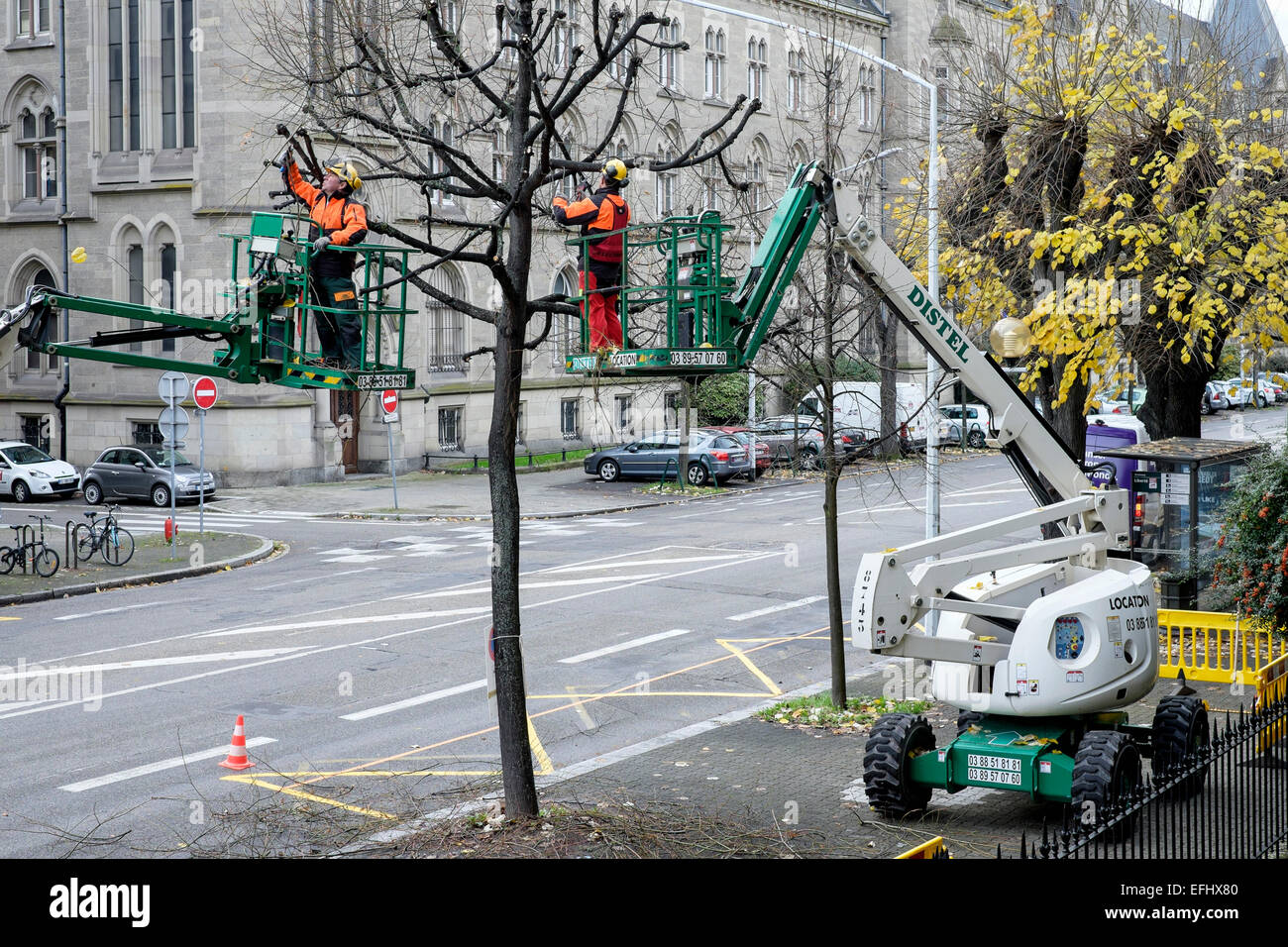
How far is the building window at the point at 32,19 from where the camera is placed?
44188 mm

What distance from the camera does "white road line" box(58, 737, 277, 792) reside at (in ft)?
39.2

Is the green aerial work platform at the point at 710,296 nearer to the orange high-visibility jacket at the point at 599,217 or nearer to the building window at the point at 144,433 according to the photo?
the orange high-visibility jacket at the point at 599,217

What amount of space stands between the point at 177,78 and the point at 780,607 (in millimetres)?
28468

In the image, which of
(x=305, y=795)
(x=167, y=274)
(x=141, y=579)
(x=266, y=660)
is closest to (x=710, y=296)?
(x=305, y=795)

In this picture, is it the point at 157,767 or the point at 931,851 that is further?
the point at 157,767

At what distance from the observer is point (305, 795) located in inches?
456

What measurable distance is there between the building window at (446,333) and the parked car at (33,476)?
12018 millimetres

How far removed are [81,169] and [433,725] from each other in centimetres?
3469

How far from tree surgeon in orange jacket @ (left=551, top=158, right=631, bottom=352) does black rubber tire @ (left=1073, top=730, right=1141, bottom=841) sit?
4.59 meters

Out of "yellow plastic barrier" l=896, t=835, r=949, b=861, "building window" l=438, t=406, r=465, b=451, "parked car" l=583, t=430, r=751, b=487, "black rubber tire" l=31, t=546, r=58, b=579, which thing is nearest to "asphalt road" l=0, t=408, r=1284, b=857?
"black rubber tire" l=31, t=546, r=58, b=579

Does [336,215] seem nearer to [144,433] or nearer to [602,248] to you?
[602,248]
